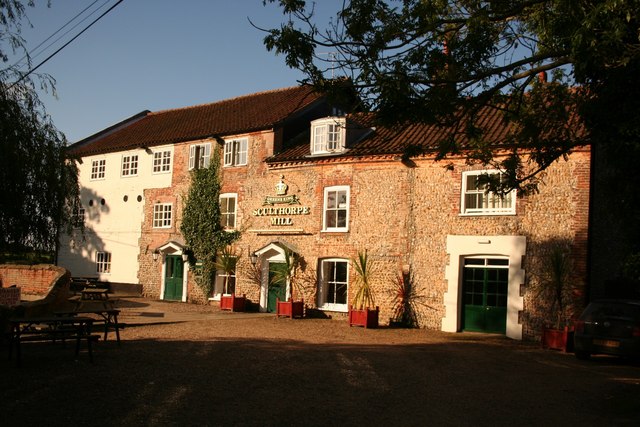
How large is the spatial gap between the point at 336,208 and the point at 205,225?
682cm

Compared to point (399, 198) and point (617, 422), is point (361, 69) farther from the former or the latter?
point (399, 198)

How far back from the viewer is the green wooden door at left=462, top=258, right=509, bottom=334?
64.3ft

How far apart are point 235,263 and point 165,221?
543 cm

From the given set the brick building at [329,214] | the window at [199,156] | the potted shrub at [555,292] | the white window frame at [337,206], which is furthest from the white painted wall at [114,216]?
the potted shrub at [555,292]

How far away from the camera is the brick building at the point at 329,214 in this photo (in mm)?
19031

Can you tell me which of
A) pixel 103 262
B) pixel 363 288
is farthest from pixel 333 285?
pixel 103 262

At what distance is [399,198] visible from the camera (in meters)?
21.8

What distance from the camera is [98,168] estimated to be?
33.1 m

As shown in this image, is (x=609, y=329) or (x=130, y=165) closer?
(x=609, y=329)

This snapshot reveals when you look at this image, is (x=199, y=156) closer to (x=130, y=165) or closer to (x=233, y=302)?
(x=130, y=165)

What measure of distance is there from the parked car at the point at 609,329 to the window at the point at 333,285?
381 inches

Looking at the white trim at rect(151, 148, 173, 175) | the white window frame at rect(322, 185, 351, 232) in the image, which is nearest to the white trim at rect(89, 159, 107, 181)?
the white trim at rect(151, 148, 173, 175)

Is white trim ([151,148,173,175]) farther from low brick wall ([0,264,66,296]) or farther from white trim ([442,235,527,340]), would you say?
white trim ([442,235,527,340])

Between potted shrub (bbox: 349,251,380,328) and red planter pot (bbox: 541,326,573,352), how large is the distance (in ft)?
18.9
